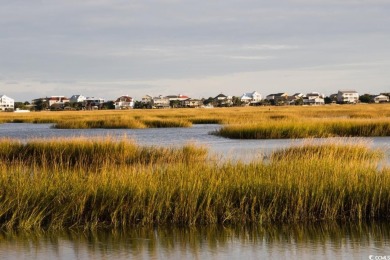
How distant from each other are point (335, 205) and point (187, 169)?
8.67ft

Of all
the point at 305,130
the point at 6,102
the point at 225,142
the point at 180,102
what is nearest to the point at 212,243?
the point at 225,142

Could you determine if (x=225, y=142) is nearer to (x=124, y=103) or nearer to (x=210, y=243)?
(x=210, y=243)

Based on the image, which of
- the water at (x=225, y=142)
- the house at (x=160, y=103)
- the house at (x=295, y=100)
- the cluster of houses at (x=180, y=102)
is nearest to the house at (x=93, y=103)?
the cluster of houses at (x=180, y=102)

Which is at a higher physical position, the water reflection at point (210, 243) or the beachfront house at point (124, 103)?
the beachfront house at point (124, 103)

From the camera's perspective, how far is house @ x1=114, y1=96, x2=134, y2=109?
137m

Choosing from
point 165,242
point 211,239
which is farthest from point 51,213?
point 211,239

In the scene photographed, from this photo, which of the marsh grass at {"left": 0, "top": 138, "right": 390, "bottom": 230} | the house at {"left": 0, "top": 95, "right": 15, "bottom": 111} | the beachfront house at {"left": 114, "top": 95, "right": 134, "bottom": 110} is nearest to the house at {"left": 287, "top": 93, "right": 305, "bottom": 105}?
the beachfront house at {"left": 114, "top": 95, "right": 134, "bottom": 110}

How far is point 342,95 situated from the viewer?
153m

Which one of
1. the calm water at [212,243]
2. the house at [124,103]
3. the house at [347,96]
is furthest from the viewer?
the house at [347,96]

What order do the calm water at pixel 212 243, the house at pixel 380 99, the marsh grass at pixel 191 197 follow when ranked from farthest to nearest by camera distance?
the house at pixel 380 99, the marsh grass at pixel 191 197, the calm water at pixel 212 243

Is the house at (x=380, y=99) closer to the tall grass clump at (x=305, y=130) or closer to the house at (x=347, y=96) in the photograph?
the house at (x=347, y=96)

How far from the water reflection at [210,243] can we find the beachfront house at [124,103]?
125 meters

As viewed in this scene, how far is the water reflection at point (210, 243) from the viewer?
29.4ft

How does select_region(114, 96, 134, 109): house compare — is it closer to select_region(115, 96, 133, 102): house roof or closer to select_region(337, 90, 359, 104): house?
select_region(115, 96, 133, 102): house roof
